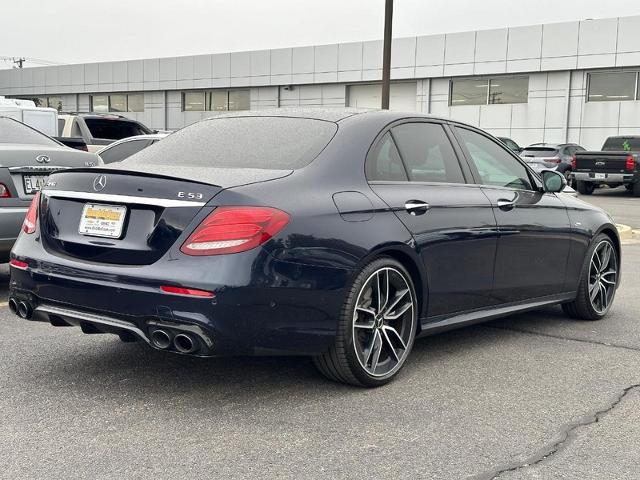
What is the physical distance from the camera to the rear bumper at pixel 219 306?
370cm

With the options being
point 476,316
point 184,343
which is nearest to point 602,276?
point 476,316

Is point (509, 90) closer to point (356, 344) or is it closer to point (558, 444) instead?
point (356, 344)

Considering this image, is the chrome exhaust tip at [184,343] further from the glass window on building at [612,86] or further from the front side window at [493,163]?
the glass window on building at [612,86]

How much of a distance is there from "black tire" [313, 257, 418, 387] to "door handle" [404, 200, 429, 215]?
1.07 feet

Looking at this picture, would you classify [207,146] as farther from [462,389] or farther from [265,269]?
[462,389]

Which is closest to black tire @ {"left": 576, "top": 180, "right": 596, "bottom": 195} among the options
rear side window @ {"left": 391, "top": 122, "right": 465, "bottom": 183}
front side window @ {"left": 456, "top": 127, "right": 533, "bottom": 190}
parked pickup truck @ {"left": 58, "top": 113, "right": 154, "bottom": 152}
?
parked pickup truck @ {"left": 58, "top": 113, "right": 154, "bottom": 152}

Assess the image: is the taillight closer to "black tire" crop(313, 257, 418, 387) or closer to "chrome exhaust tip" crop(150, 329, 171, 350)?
"chrome exhaust tip" crop(150, 329, 171, 350)

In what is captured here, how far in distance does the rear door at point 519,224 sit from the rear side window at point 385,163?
73 centimetres

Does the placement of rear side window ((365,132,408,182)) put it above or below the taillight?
above

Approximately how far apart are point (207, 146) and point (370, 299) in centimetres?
129

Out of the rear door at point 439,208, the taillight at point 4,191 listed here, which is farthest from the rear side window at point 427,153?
the taillight at point 4,191

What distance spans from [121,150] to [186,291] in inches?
339

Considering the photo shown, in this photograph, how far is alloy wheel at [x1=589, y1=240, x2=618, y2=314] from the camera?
20.9 ft

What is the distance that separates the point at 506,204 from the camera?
5.33m
